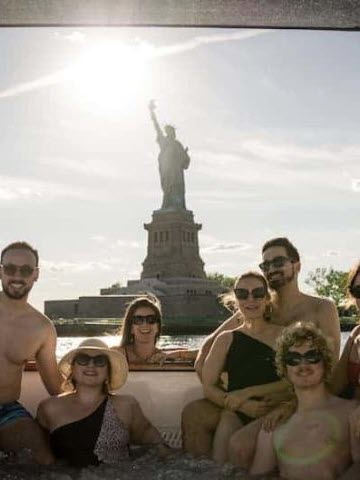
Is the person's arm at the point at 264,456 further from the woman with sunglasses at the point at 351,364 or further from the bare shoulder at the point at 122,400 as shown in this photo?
the bare shoulder at the point at 122,400

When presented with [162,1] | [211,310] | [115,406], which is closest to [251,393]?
[115,406]

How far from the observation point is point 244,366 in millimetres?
3574

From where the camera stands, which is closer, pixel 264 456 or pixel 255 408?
pixel 264 456

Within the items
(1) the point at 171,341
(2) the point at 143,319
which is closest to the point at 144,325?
(2) the point at 143,319

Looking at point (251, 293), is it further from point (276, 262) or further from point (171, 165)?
point (171, 165)

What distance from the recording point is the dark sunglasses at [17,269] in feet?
12.8

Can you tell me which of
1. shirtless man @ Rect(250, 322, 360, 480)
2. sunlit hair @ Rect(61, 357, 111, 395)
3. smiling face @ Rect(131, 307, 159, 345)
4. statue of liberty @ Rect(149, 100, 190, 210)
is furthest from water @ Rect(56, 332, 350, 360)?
shirtless man @ Rect(250, 322, 360, 480)

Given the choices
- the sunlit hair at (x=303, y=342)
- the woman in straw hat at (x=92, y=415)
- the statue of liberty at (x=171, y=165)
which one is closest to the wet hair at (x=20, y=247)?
the woman in straw hat at (x=92, y=415)

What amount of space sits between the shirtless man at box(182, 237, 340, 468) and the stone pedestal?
34804 millimetres

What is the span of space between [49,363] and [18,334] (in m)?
0.27

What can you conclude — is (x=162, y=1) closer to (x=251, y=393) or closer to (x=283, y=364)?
(x=283, y=364)

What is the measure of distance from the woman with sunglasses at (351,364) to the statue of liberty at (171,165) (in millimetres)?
35197

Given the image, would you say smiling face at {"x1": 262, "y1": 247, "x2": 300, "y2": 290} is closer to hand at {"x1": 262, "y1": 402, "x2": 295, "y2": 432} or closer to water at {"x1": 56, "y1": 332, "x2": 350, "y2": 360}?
hand at {"x1": 262, "y1": 402, "x2": 295, "y2": 432}

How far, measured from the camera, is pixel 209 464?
11.8 ft
